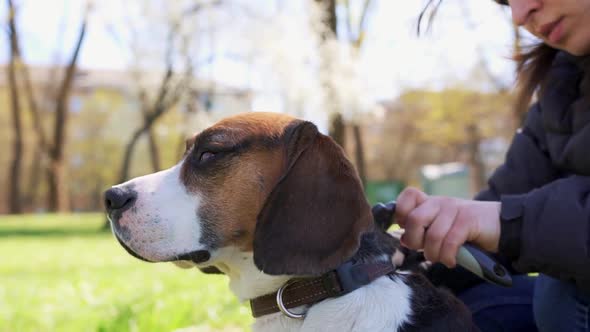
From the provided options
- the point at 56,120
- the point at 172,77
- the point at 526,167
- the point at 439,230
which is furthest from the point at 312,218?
the point at 56,120

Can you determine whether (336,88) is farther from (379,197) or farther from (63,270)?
(379,197)

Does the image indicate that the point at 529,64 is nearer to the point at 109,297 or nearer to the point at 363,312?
the point at 363,312

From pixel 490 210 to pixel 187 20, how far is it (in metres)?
18.9

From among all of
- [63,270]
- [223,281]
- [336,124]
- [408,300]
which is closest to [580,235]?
[408,300]

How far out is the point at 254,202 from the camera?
2.46 meters

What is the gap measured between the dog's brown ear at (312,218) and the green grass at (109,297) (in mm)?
916

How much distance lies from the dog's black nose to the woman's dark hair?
1737mm

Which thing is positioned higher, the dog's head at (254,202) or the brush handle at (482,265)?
the dog's head at (254,202)

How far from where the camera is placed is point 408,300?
2.35m

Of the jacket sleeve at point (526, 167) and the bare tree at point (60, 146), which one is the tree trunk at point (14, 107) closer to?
the bare tree at point (60, 146)

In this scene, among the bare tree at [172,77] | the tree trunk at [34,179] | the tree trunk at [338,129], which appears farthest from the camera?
the tree trunk at [34,179]

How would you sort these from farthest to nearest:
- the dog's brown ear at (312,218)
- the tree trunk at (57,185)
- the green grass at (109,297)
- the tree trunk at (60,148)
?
the tree trunk at (57,185) < the tree trunk at (60,148) < the green grass at (109,297) < the dog's brown ear at (312,218)

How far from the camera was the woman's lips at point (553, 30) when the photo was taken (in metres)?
2.55

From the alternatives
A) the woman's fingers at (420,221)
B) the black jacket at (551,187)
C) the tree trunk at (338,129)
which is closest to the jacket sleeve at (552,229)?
the black jacket at (551,187)
